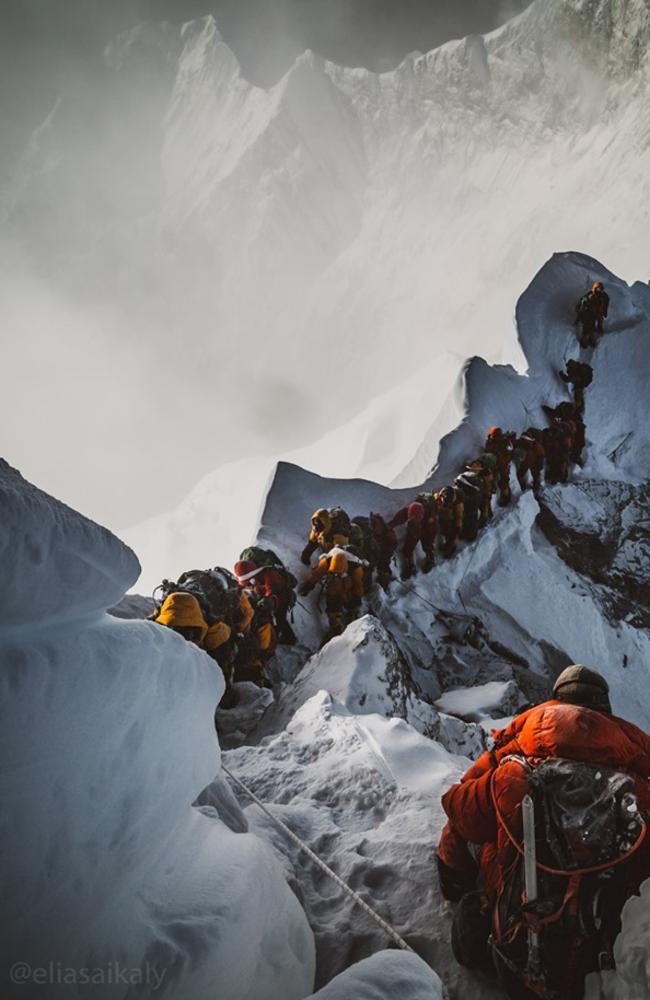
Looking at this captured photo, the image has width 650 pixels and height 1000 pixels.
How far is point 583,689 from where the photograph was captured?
6.91 ft

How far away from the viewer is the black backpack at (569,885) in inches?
64.7

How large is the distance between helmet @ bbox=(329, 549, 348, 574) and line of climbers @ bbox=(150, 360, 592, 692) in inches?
0.5

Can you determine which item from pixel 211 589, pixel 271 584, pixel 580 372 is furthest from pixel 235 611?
pixel 580 372

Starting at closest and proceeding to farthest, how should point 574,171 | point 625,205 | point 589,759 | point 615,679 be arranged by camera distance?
point 589,759, point 615,679, point 625,205, point 574,171

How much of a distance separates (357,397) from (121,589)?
113ft

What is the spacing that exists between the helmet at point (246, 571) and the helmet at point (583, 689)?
4.32 m

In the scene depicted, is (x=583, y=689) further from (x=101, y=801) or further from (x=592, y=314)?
(x=592, y=314)

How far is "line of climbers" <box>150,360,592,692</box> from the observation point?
478cm

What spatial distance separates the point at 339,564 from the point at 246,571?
3.97 ft

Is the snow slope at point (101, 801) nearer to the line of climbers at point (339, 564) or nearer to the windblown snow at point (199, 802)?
the windblown snow at point (199, 802)

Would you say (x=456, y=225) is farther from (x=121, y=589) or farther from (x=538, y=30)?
(x=121, y=589)

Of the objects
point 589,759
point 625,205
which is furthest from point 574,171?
point 589,759

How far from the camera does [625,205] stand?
2488cm

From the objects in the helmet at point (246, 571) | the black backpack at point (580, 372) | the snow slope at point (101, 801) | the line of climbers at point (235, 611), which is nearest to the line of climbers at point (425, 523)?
the line of climbers at point (235, 611)
